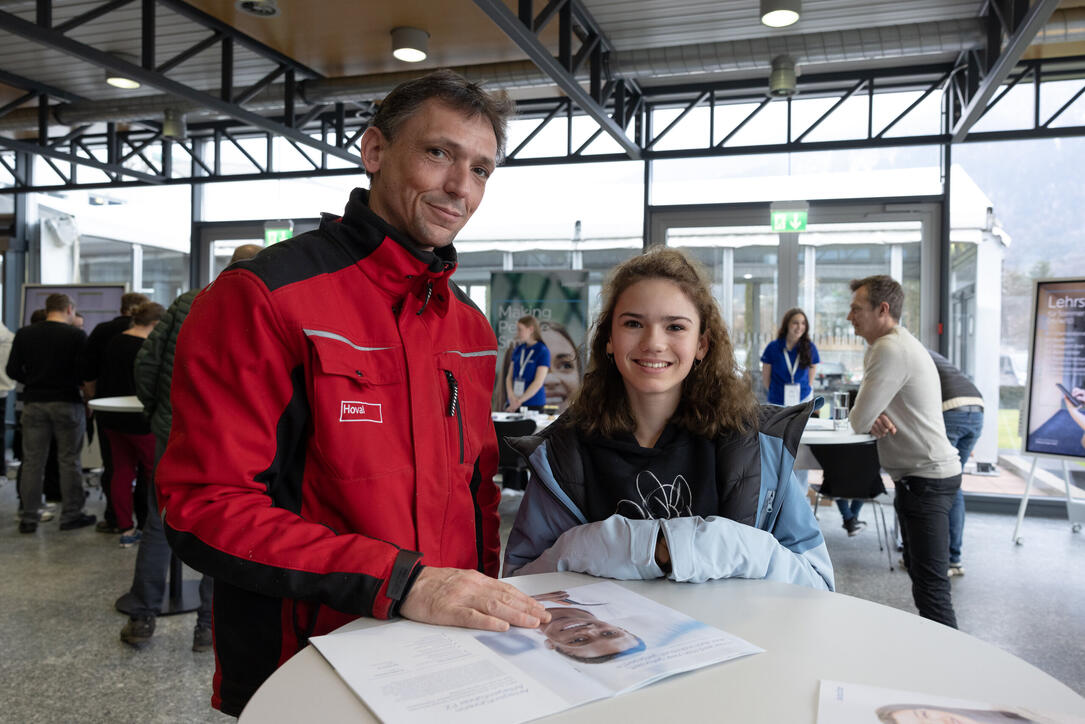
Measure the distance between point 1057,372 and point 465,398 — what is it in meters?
5.27

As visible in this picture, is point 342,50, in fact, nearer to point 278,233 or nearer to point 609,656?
point 278,233

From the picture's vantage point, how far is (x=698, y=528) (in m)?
1.34

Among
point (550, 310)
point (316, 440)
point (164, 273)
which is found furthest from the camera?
point (164, 273)

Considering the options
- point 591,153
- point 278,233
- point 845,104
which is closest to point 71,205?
point 278,233

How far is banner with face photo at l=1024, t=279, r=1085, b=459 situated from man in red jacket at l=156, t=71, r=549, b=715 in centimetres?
514

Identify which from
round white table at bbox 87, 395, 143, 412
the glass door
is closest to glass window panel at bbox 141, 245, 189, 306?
the glass door

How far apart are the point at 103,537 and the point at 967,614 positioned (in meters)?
5.50

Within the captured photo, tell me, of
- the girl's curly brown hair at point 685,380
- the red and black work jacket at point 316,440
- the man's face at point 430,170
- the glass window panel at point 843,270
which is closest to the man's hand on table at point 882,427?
the girl's curly brown hair at point 685,380

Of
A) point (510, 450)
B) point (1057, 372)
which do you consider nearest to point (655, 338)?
point (510, 450)

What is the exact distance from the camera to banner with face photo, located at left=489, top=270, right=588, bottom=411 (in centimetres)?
768

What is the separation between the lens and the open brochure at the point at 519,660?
850 mm

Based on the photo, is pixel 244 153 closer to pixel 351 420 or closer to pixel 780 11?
pixel 780 11

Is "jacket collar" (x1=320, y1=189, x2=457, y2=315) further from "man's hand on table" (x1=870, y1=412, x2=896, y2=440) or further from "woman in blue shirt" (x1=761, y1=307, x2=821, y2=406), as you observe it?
"woman in blue shirt" (x1=761, y1=307, x2=821, y2=406)

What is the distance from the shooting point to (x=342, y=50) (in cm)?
631
